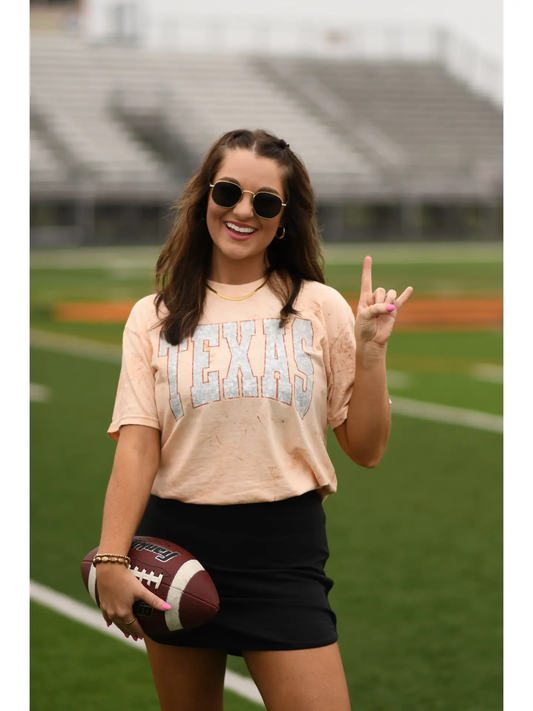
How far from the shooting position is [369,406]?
2.55 metres

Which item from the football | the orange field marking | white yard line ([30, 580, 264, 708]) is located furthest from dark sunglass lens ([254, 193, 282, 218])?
the orange field marking

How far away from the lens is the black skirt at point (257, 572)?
2.47m

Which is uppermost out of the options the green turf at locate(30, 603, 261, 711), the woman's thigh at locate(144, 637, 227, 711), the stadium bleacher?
the stadium bleacher

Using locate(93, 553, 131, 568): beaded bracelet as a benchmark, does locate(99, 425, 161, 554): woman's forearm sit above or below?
above

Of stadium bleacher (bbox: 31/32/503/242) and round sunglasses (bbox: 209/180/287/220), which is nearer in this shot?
round sunglasses (bbox: 209/180/287/220)

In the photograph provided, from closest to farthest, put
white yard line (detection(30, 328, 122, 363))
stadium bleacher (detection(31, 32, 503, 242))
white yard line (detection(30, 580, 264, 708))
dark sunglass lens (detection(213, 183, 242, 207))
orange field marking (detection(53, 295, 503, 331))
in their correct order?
dark sunglass lens (detection(213, 183, 242, 207))
white yard line (detection(30, 580, 264, 708))
white yard line (detection(30, 328, 122, 363))
orange field marking (detection(53, 295, 503, 331))
stadium bleacher (detection(31, 32, 503, 242))

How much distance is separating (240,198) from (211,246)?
207 mm

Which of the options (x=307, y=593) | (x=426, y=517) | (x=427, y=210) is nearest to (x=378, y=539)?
(x=426, y=517)

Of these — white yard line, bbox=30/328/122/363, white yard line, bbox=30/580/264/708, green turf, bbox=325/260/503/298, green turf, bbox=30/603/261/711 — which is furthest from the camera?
green turf, bbox=325/260/503/298

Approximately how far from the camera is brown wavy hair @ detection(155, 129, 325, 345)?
254 cm

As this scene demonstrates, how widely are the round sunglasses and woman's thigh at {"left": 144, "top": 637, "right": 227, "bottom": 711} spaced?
101 cm

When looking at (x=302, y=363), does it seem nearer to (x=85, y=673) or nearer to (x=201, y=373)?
(x=201, y=373)

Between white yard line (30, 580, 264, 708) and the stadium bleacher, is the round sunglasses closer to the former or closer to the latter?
white yard line (30, 580, 264, 708)

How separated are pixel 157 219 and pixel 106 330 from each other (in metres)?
20.4
